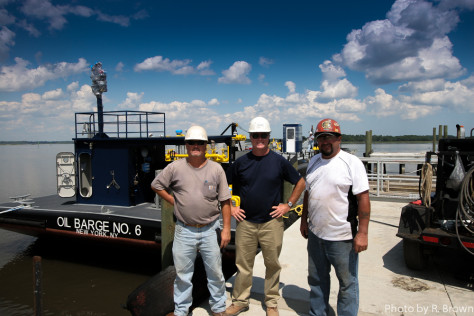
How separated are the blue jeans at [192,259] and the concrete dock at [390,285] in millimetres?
375

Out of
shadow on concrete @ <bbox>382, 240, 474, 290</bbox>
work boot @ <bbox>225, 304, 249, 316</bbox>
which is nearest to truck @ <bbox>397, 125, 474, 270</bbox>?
shadow on concrete @ <bbox>382, 240, 474, 290</bbox>

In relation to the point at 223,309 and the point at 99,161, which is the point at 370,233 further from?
the point at 99,161

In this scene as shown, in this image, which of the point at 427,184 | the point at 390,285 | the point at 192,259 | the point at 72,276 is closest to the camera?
the point at 192,259

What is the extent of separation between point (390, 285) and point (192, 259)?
277cm

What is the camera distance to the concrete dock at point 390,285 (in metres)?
3.73

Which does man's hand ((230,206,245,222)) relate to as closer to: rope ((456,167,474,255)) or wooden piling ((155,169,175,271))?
wooden piling ((155,169,175,271))

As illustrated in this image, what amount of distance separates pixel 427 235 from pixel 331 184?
95.8 inches

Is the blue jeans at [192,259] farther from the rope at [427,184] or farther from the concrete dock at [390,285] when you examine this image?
the rope at [427,184]

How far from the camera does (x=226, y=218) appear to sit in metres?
3.33

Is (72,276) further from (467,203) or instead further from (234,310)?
(467,203)

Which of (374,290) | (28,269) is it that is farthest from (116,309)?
(374,290)

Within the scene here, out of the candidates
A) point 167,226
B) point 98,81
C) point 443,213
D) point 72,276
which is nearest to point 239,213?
point 167,226

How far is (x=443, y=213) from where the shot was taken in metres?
4.79

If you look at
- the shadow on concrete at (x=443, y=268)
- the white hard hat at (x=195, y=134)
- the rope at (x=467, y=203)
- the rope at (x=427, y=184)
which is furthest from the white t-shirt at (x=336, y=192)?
the shadow on concrete at (x=443, y=268)
